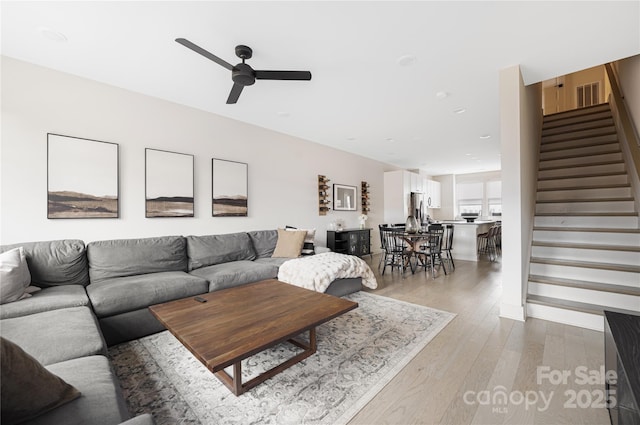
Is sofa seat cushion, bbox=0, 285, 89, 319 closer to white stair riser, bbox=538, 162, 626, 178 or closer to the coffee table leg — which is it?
the coffee table leg

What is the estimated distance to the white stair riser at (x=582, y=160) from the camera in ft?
13.2

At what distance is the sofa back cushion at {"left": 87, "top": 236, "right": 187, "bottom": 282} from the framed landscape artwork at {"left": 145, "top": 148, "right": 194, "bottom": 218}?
419mm

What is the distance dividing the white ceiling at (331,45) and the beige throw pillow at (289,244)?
195 cm

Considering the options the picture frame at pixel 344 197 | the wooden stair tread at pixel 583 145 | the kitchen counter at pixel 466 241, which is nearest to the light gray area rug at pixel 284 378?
the picture frame at pixel 344 197

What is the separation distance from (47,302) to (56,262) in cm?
69

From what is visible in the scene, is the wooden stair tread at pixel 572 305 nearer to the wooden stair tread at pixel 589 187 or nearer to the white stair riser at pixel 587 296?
the white stair riser at pixel 587 296

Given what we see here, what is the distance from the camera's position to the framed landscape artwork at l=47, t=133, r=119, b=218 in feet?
9.04

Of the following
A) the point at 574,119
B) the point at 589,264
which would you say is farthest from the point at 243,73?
the point at 574,119

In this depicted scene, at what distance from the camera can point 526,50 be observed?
2.52m

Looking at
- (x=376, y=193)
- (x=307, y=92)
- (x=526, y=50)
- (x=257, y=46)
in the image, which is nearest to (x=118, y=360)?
(x=257, y=46)

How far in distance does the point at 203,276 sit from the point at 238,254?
0.83 metres

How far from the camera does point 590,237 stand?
3.27m

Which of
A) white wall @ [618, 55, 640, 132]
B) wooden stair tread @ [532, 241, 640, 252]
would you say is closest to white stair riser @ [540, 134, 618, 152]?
white wall @ [618, 55, 640, 132]

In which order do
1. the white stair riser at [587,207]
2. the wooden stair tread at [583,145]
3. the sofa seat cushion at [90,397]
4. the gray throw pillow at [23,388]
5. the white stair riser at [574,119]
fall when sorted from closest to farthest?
1. the gray throw pillow at [23,388]
2. the sofa seat cushion at [90,397]
3. the white stair riser at [587,207]
4. the wooden stair tread at [583,145]
5. the white stair riser at [574,119]
